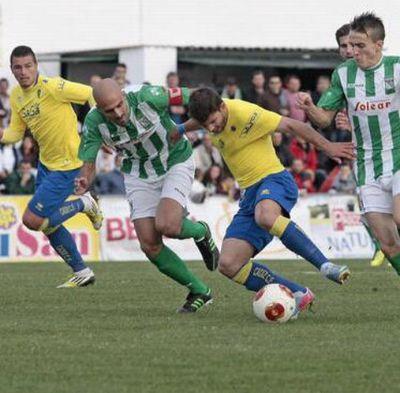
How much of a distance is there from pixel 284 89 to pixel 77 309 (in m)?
13.2

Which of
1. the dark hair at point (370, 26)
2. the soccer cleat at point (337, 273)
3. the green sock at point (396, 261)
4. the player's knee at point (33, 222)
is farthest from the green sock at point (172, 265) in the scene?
the player's knee at point (33, 222)

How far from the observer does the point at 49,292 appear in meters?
13.6

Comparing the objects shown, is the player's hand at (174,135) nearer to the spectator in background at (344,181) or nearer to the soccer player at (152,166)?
the soccer player at (152,166)

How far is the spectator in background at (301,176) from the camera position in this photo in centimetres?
2275

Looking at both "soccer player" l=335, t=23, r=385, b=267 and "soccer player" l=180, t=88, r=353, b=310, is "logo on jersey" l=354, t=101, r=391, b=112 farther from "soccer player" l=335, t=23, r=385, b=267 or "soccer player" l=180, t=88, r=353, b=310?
"soccer player" l=180, t=88, r=353, b=310

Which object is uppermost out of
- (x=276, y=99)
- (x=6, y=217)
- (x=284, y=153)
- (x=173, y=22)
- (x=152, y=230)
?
(x=173, y=22)

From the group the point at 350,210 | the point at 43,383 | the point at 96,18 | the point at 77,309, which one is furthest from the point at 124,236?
the point at 43,383

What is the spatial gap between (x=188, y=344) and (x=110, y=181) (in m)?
13.4

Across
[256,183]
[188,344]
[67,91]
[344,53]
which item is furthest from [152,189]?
[67,91]

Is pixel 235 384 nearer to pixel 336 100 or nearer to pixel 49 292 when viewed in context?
pixel 336 100

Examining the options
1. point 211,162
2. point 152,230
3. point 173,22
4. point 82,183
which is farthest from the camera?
point 173,22

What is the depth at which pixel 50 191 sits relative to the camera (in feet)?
46.3

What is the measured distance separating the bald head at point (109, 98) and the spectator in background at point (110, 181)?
1169cm

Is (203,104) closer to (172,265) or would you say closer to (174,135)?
(174,135)
